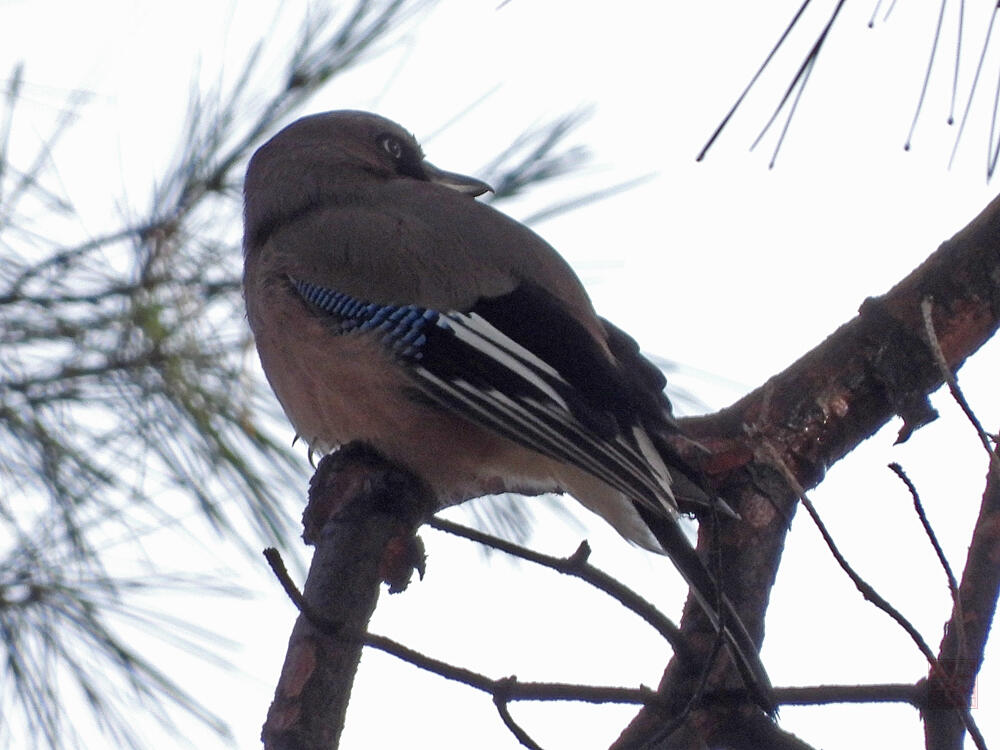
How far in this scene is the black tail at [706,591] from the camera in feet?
7.25

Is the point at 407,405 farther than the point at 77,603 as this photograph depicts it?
Yes

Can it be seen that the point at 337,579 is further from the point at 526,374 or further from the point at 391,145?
the point at 391,145

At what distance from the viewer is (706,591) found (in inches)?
104

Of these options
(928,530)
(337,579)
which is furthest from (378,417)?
(928,530)

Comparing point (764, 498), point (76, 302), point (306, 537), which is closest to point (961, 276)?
point (764, 498)

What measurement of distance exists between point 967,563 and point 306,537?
1.35 m

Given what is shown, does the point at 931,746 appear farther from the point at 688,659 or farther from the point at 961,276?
the point at 961,276

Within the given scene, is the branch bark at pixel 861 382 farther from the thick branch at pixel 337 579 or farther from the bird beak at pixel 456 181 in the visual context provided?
the bird beak at pixel 456 181

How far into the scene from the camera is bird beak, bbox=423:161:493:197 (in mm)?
3807

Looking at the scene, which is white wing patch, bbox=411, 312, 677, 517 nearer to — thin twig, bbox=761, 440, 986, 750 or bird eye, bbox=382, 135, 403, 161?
thin twig, bbox=761, 440, 986, 750

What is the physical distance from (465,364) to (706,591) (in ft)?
2.44

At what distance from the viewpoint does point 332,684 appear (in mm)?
2170

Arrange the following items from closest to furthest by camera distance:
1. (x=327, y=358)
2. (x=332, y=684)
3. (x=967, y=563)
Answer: (x=967, y=563) < (x=332, y=684) < (x=327, y=358)

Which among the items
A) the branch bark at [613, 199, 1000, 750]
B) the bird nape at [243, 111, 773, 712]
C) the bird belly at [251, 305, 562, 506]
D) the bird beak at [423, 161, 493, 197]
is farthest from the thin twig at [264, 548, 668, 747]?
the bird beak at [423, 161, 493, 197]
